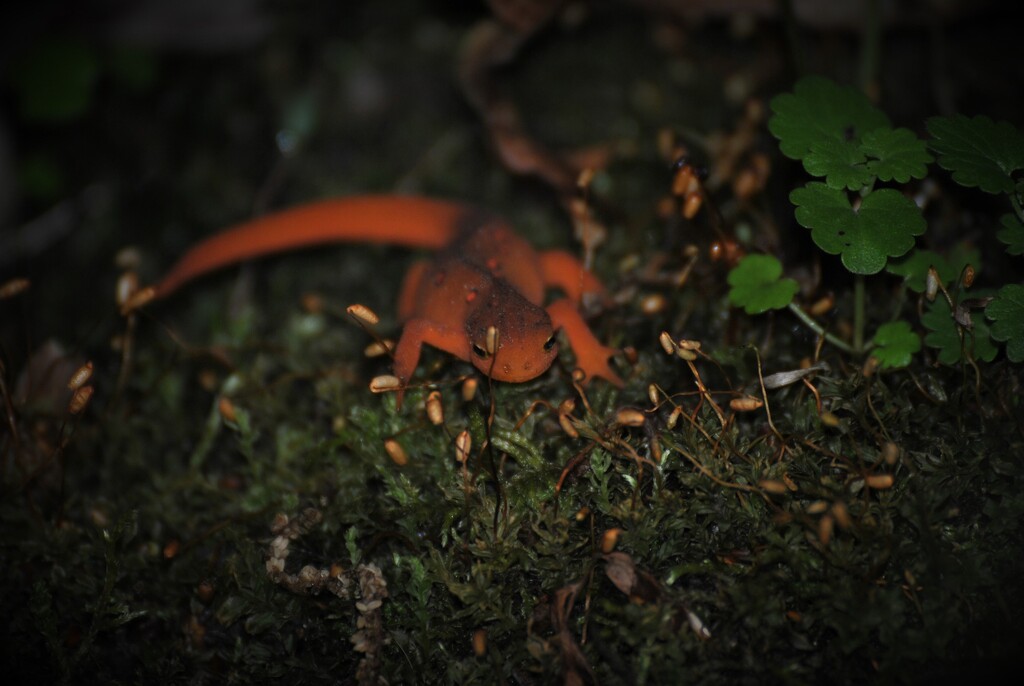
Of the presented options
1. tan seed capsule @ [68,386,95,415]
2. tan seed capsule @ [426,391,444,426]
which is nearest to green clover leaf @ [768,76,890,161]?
tan seed capsule @ [426,391,444,426]

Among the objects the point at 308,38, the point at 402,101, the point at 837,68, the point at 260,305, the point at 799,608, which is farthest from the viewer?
the point at 308,38

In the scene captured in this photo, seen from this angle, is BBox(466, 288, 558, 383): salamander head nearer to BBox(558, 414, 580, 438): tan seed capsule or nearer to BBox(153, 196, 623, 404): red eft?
BBox(153, 196, 623, 404): red eft

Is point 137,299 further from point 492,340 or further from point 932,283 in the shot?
point 932,283

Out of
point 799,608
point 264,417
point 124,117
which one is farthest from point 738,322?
point 124,117

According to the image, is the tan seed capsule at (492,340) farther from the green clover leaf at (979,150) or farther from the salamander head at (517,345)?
the green clover leaf at (979,150)

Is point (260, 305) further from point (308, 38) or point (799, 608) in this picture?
point (799, 608)

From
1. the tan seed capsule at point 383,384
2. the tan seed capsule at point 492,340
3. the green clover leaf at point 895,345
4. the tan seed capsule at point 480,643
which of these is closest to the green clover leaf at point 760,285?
the green clover leaf at point 895,345
